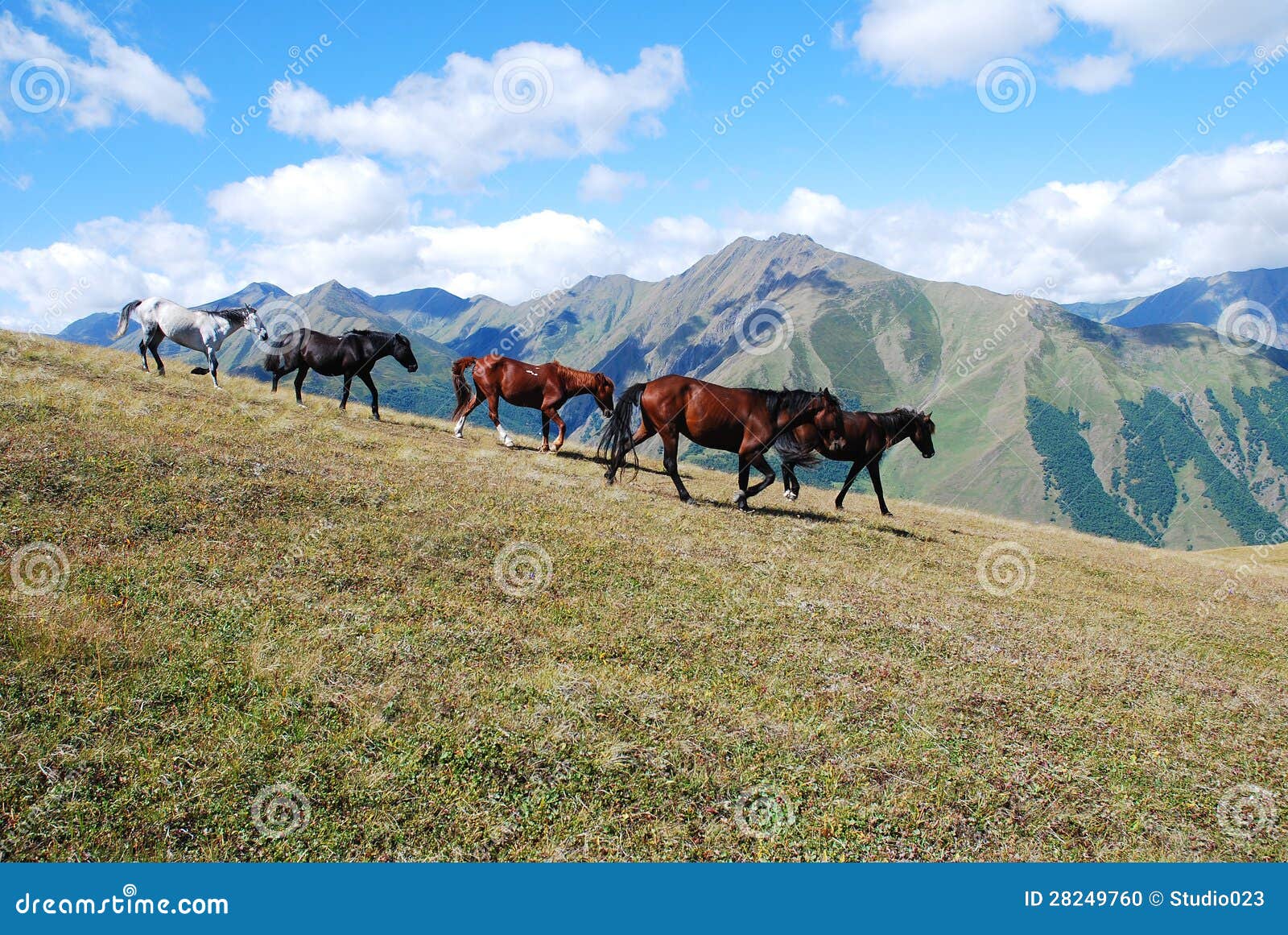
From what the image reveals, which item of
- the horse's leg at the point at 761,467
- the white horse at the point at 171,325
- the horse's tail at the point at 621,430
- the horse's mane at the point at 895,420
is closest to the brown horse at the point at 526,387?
the horse's tail at the point at 621,430

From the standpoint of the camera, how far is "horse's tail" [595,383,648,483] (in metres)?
18.7

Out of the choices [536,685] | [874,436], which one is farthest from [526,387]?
[536,685]

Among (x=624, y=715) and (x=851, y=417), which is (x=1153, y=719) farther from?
(x=851, y=417)

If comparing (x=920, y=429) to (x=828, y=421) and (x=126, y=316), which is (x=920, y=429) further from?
(x=126, y=316)

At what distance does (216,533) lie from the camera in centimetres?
1042

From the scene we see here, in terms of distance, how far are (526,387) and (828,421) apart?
11279 mm

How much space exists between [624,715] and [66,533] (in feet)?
26.0

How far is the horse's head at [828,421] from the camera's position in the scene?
63.7 feet

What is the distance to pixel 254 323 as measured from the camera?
979 inches

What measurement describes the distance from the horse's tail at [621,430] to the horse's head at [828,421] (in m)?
4.87

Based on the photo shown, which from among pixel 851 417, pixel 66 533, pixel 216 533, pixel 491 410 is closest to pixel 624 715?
pixel 216 533

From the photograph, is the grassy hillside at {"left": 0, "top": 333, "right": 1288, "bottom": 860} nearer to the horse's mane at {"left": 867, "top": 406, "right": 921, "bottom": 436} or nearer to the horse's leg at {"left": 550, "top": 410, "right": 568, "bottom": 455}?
the horse's mane at {"left": 867, "top": 406, "right": 921, "bottom": 436}

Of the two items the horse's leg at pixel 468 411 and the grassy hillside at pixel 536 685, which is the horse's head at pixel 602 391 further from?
the grassy hillside at pixel 536 685

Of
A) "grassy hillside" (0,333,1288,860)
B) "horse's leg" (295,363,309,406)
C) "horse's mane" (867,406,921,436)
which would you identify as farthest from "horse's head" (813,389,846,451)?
"horse's leg" (295,363,309,406)
